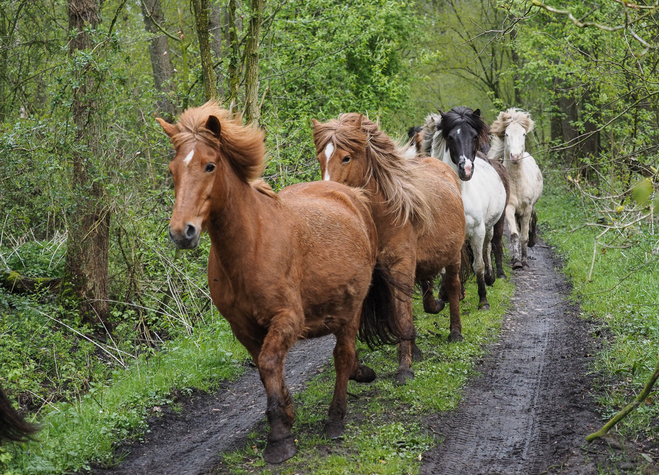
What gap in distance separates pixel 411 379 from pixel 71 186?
17.8 ft

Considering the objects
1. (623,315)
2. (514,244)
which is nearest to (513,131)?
(514,244)

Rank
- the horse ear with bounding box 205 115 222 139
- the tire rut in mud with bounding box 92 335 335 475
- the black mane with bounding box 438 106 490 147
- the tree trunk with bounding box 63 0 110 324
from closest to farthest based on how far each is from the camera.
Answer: the horse ear with bounding box 205 115 222 139 < the tire rut in mud with bounding box 92 335 335 475 < the tree trunk with bounding box 63 0 110 324 < the black mane with bounding box 438 106 490 147

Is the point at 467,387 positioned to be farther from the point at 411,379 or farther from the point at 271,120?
the point at 271,120

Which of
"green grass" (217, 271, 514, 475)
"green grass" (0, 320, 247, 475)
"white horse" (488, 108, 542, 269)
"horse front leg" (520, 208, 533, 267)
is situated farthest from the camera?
"horse front leg" (520, 208, 533, 267)

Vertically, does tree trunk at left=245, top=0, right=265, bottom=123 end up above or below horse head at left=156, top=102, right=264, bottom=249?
above

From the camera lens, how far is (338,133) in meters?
6.77

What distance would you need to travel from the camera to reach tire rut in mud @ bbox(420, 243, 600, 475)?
466cm

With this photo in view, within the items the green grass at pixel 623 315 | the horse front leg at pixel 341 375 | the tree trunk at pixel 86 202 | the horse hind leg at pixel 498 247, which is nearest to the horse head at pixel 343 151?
the horse front leg at pixel 341 375

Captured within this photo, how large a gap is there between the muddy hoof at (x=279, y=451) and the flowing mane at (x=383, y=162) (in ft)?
9.52

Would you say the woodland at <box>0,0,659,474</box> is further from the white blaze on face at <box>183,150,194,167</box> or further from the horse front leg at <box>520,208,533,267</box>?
the white blaze on face at <box>183,150,194,167</box>

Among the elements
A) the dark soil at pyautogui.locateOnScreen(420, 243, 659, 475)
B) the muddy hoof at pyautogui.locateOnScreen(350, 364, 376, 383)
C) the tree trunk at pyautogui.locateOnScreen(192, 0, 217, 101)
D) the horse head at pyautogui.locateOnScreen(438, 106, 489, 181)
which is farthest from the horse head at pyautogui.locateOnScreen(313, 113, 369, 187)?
the tree trunk at pyautogui.locateOnScreen(192, 0, 217, 101)

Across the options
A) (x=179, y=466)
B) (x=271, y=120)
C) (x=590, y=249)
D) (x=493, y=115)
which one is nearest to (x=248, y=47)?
(x=271, y=120)

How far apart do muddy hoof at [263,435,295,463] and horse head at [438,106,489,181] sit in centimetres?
552

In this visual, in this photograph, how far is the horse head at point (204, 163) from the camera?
13.5 ft
